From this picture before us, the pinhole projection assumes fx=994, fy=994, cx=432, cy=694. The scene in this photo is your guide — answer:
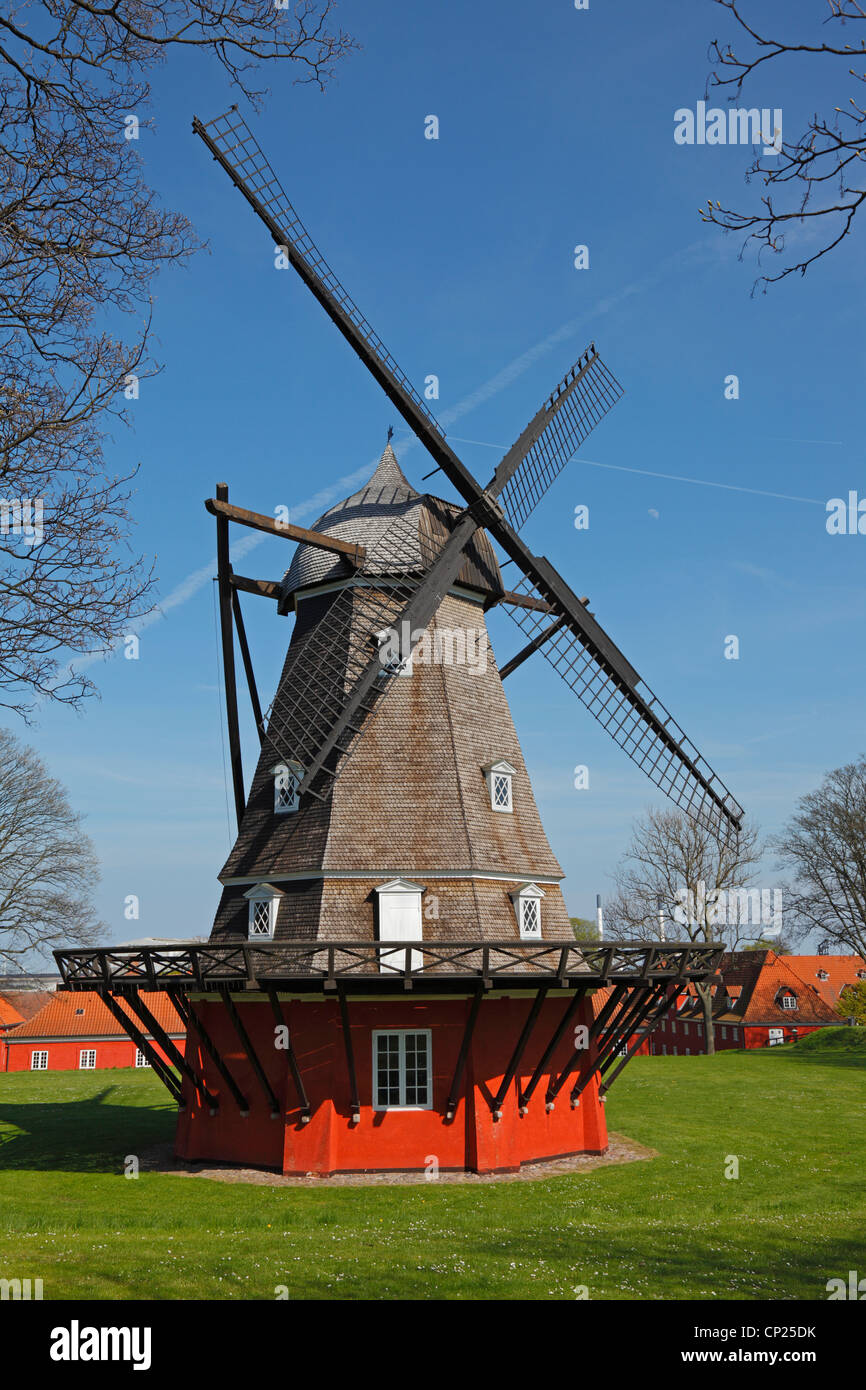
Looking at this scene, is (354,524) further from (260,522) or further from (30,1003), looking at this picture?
(30,1003)

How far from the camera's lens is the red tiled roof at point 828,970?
56.5 m

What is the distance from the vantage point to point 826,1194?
14336 mm

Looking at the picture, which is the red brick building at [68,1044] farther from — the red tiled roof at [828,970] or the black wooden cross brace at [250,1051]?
the red tiled roof at [828,970]

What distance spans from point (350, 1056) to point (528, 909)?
4.21 m

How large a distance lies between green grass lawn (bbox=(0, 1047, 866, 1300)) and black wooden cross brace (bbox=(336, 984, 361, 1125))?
1.46 metres

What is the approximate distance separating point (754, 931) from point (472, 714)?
4212cm

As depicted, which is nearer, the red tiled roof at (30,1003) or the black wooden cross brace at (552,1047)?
the black wooden cross brace at (552,1047)

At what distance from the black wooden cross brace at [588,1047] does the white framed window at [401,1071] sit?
2.51 m

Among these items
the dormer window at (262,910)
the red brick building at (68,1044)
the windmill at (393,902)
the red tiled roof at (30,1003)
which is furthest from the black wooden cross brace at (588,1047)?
the red tiled roof at (30,1003)

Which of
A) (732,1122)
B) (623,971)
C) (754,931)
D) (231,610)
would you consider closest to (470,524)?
(231,610)

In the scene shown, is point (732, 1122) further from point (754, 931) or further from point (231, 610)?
point (754, 931)

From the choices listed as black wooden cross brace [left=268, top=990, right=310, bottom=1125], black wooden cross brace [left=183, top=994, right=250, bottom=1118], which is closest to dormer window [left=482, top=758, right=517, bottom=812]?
black wooden cross brace [left=268, top=990, right=310, bottom=1125]

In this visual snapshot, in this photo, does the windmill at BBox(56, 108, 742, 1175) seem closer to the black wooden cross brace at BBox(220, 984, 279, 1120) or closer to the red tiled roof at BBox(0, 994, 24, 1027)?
the black wooden cross brace at BBox(220, 984, 279, 1120)

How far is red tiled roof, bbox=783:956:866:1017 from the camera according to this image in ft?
185
